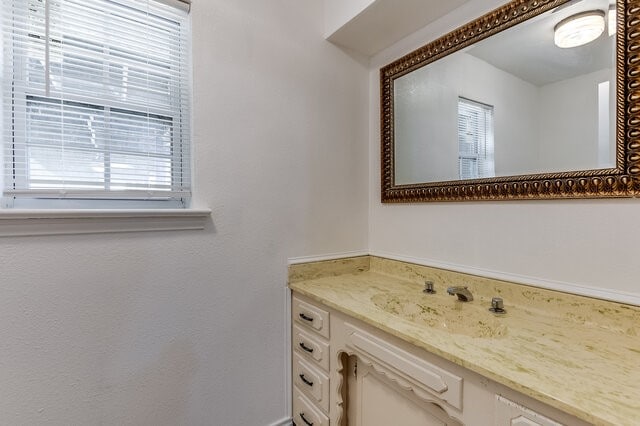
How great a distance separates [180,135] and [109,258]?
23.0 inches

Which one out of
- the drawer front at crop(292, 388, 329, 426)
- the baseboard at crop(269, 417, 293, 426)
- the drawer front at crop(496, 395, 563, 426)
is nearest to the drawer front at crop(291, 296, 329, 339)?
the drawer front at crop(292, 388, 329, 426)

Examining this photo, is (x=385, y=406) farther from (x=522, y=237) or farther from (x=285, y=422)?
(x=522, y=237)

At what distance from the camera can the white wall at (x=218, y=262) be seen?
3.53 feet

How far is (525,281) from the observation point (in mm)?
1199

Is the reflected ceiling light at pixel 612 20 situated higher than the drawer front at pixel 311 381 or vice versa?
the reflected ceiling light at pixel 612 20

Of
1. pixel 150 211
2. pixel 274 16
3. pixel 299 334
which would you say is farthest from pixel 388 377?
pixel 274 16

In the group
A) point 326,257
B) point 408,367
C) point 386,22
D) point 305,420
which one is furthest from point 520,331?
point 386,22

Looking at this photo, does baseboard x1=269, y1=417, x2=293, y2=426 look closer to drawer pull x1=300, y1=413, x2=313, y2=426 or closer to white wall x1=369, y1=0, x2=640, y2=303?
drawer pull x1=300, y1=413, x2=313, y2=426

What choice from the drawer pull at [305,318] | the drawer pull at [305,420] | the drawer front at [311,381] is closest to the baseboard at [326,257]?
the drawer pull at [305,318]

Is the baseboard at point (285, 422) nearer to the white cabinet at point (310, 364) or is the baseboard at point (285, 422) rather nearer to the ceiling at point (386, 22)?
the white cabinet at point (310, 364)

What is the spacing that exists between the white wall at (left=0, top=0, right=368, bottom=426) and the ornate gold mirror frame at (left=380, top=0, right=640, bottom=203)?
216 mm

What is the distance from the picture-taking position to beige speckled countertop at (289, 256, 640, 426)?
0.66 meters

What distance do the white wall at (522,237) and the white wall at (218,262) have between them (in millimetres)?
360

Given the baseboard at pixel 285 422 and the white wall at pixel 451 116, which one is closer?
the white wall at pixel 451 116
